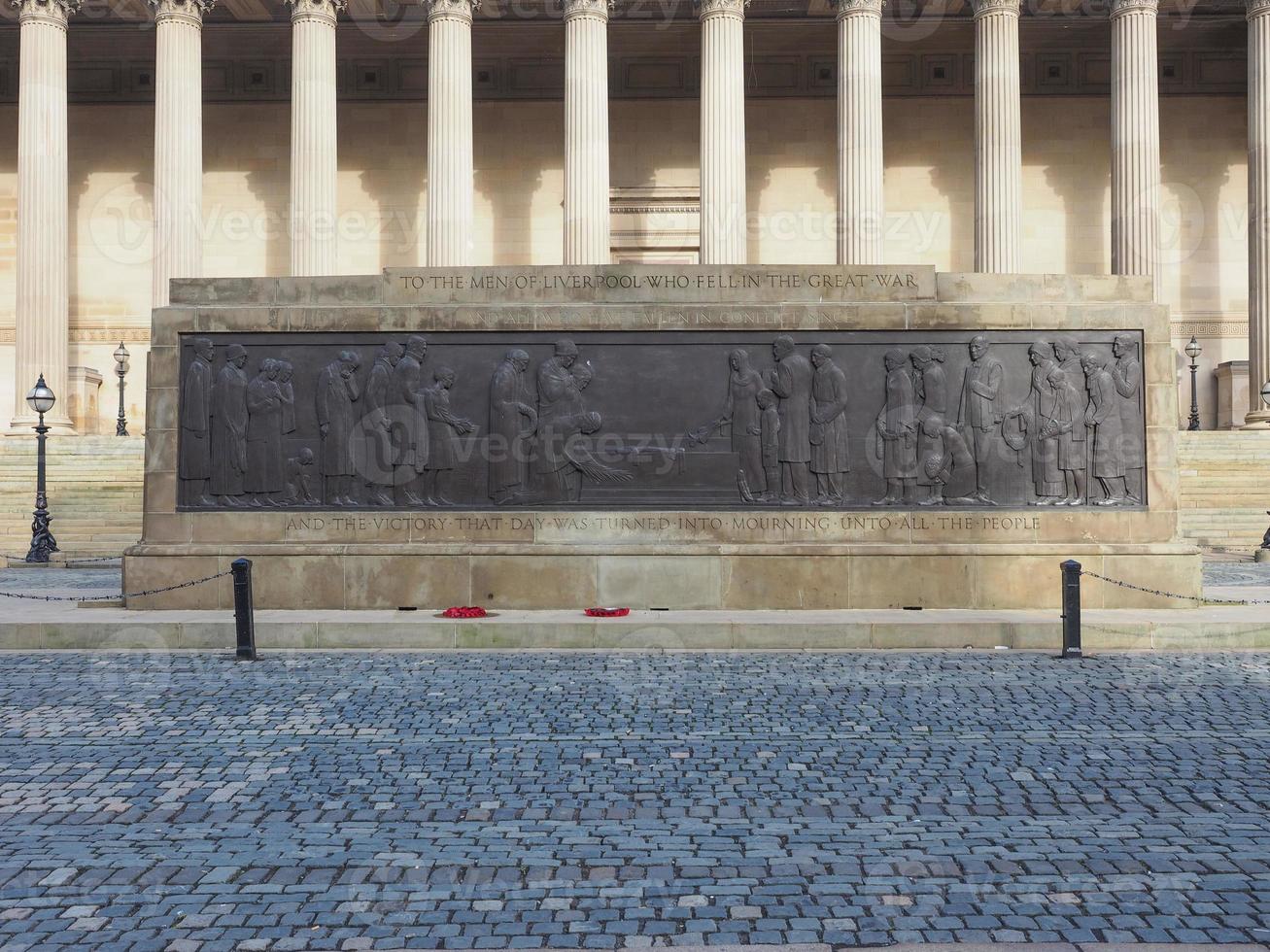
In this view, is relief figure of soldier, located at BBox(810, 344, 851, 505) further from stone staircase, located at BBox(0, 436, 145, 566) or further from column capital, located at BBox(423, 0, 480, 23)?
column capital, located at BBox(423, 0, 480, 23)

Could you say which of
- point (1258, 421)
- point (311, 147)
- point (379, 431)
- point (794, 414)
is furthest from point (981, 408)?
point (311, 147)

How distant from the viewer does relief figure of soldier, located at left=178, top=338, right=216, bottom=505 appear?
45.8 feet

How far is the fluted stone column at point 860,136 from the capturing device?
34344 millimetres

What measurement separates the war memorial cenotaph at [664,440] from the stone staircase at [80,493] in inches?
464

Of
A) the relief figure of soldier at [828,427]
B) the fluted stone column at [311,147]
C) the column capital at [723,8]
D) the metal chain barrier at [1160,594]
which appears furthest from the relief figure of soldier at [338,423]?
the column capital at [723,8]

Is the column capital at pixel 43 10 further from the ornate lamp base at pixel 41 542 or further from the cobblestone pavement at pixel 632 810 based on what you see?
the cobblestone pavement at pixel 632 810

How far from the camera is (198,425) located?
550 inches

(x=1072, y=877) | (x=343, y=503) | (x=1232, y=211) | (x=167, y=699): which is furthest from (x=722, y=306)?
(x=1232, y=211)

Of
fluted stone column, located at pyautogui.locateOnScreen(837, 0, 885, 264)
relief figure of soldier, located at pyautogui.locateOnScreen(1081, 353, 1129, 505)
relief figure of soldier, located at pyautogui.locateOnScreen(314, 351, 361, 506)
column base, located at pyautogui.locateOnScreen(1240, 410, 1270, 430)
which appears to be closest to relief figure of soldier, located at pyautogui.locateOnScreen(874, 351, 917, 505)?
relief figure of soldier, located at pyautogui.locateOnScreen(1081, 353, 1129, 505)

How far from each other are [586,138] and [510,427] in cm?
2241

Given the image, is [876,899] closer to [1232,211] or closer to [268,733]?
[268,733]

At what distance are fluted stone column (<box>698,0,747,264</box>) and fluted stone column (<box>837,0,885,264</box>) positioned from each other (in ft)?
10.6

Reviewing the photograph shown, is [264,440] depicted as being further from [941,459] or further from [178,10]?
[178,10]

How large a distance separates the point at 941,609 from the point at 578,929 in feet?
31.7
